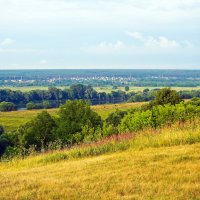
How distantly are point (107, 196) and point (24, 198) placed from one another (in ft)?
6.18

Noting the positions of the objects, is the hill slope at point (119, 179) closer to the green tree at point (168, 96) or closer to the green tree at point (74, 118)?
the green tree at point (74, 118)

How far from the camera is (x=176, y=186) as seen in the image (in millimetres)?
8727

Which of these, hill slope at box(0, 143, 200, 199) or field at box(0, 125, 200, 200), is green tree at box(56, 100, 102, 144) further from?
hill slope at box(0, 143, 200, 199)

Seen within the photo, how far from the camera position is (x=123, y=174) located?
10.1 metres

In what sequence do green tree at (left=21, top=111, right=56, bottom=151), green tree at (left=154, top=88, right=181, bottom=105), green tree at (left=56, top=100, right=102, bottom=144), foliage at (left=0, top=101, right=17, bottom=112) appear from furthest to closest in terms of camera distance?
foliage at (left=0, top=101, right=17, bottom=112)
green tree at (left=21, top=111, right=56, bottom=151)
green tree at (left=154, top=88, right=181, bottom=105)
green tree at (left=56, top=100, right=102, bottom=144)

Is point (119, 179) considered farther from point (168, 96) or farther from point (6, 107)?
point (6, 107)

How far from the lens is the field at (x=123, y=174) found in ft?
28.3

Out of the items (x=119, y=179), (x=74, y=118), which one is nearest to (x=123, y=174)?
(x=119, y=179)

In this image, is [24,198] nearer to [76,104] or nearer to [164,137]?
[164,137]

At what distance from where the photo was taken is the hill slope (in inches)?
337

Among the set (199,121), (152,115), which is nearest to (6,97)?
(152,115)

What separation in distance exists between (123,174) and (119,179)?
42cm

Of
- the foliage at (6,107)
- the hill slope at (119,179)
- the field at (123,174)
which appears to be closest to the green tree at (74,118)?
the field at (123,174)

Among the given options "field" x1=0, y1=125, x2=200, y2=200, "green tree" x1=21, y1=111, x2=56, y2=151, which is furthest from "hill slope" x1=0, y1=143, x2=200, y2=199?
"green tree" x1=21, y1=111, x2=56, y2=151
